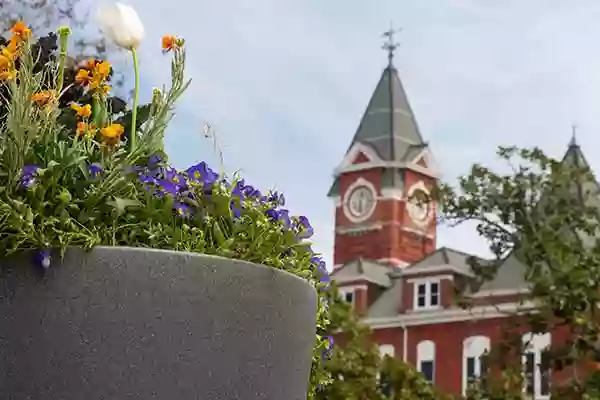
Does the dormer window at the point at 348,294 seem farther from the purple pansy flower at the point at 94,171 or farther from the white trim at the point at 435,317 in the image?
the purple pansy flower at the point at 94,171

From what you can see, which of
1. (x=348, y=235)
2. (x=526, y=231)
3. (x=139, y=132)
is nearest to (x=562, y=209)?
(x=526, y=231)

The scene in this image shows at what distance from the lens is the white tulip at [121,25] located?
202cm

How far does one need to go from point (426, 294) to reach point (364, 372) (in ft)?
43.9

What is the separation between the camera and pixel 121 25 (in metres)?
2.03

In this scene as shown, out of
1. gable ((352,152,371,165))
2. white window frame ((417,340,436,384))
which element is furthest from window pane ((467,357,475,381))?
gable ((352,152,371,165))

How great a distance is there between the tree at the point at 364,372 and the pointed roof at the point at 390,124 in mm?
23055

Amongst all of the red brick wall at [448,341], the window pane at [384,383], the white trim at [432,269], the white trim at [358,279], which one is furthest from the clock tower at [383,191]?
the window pane at [384,383]

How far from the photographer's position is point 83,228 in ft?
5.46

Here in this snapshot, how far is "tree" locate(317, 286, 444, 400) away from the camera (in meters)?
16.0

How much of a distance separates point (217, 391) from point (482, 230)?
46.4 ft

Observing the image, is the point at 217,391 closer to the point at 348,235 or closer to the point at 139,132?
the point at 139,132

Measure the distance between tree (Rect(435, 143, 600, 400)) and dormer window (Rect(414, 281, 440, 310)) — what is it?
1324 centimetres

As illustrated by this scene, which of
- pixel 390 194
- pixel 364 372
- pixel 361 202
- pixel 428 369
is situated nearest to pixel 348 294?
pixel 428 369

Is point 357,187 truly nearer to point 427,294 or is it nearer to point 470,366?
point 427,294
